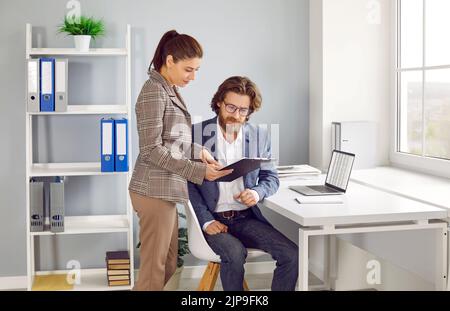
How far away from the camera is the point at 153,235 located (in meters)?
3.10

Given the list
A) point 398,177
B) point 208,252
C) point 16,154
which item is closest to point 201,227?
point 208,252

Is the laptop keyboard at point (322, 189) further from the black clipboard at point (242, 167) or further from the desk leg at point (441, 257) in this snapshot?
the desk leg at point (441, 257)

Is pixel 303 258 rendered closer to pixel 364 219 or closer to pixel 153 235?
pixel 364 219

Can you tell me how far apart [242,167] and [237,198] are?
0.82 feet

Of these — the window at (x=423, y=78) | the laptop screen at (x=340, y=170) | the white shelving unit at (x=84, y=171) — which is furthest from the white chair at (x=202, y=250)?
the window at (x=423, y=78)

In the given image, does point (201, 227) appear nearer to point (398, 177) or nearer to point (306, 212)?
point (306, 212)

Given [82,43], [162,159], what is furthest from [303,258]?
[82,43]

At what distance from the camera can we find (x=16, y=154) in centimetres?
410

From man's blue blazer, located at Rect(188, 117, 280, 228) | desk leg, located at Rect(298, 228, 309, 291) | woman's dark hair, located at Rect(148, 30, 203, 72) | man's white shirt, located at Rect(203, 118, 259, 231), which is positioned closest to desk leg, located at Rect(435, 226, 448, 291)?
desk leg, located at Rect(298, 228, 309, 291)
